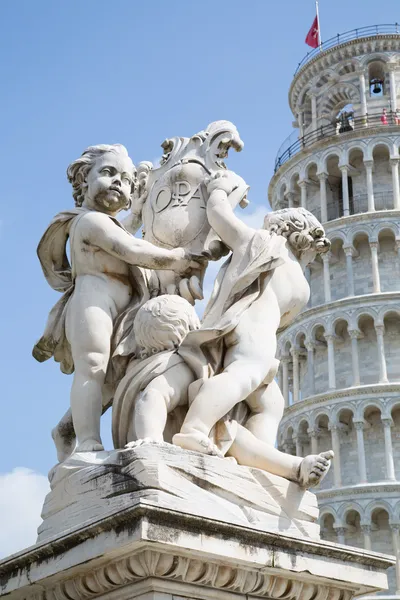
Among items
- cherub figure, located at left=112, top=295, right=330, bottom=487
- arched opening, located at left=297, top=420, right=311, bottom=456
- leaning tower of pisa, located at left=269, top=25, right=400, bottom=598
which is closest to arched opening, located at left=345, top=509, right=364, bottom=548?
leaning tower of pisa, located at left=269, top=25, right=400, bottom=598

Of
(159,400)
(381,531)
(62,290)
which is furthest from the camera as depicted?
(381,531)

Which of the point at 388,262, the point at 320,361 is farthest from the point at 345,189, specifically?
the point at 320,361

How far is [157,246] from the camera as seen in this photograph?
18.5ft

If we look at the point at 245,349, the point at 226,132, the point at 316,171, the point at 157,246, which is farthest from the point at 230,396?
the point at 316,171

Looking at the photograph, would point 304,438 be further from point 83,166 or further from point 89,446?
point 89,446

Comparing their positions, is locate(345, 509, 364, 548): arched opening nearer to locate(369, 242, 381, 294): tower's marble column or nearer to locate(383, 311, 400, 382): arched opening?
locate(383, 311, 400, 382): arched opening

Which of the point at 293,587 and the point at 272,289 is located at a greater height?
the point at 272,289

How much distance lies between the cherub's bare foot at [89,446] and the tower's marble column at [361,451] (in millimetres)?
41564

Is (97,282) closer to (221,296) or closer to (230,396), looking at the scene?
(221,296)

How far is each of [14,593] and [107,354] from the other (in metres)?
1.16

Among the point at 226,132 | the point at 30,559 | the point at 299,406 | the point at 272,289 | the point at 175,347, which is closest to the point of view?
the point at 30,559

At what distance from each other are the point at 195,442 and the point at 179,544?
0.66 meters

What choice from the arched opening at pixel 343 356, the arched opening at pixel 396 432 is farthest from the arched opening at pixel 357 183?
the arched opening at pixel 396 432

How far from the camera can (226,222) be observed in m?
5.48
